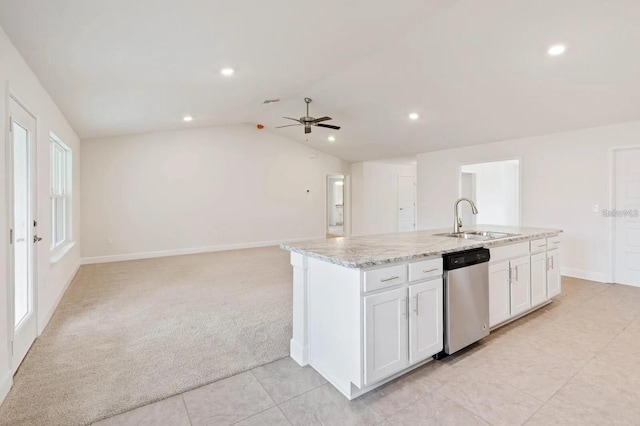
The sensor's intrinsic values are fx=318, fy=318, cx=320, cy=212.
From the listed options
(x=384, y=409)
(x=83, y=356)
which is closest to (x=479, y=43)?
(x=384, y=409)

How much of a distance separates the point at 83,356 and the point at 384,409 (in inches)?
93.5

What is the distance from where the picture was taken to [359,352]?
1903 millimetres

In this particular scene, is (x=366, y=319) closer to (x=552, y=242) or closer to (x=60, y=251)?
(x=552, y=242)

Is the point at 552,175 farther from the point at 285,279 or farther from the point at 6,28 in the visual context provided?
the point at 6,28

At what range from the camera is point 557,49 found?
3.16m

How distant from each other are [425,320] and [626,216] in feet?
14.0

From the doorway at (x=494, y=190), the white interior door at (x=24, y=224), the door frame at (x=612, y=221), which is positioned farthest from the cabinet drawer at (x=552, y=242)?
the white interior door at (x=24, y=224)

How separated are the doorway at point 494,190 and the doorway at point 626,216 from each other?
11.0ft

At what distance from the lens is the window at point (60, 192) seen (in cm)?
428

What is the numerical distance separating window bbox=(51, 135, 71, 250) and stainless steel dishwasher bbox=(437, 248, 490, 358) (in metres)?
4.79

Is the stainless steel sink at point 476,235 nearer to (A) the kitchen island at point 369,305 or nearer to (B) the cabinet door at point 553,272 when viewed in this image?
(A) the kitchen island at point 369,305

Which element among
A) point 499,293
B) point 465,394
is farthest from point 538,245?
point 465,394

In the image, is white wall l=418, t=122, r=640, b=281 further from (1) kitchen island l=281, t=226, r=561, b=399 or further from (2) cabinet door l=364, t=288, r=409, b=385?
(2) cabinet door l=364, t=288, r=409, b=385

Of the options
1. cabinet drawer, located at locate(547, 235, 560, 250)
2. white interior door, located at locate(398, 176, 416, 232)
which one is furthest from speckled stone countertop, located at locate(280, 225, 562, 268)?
white interior door, located at locate(398, 176, 416, 232)
